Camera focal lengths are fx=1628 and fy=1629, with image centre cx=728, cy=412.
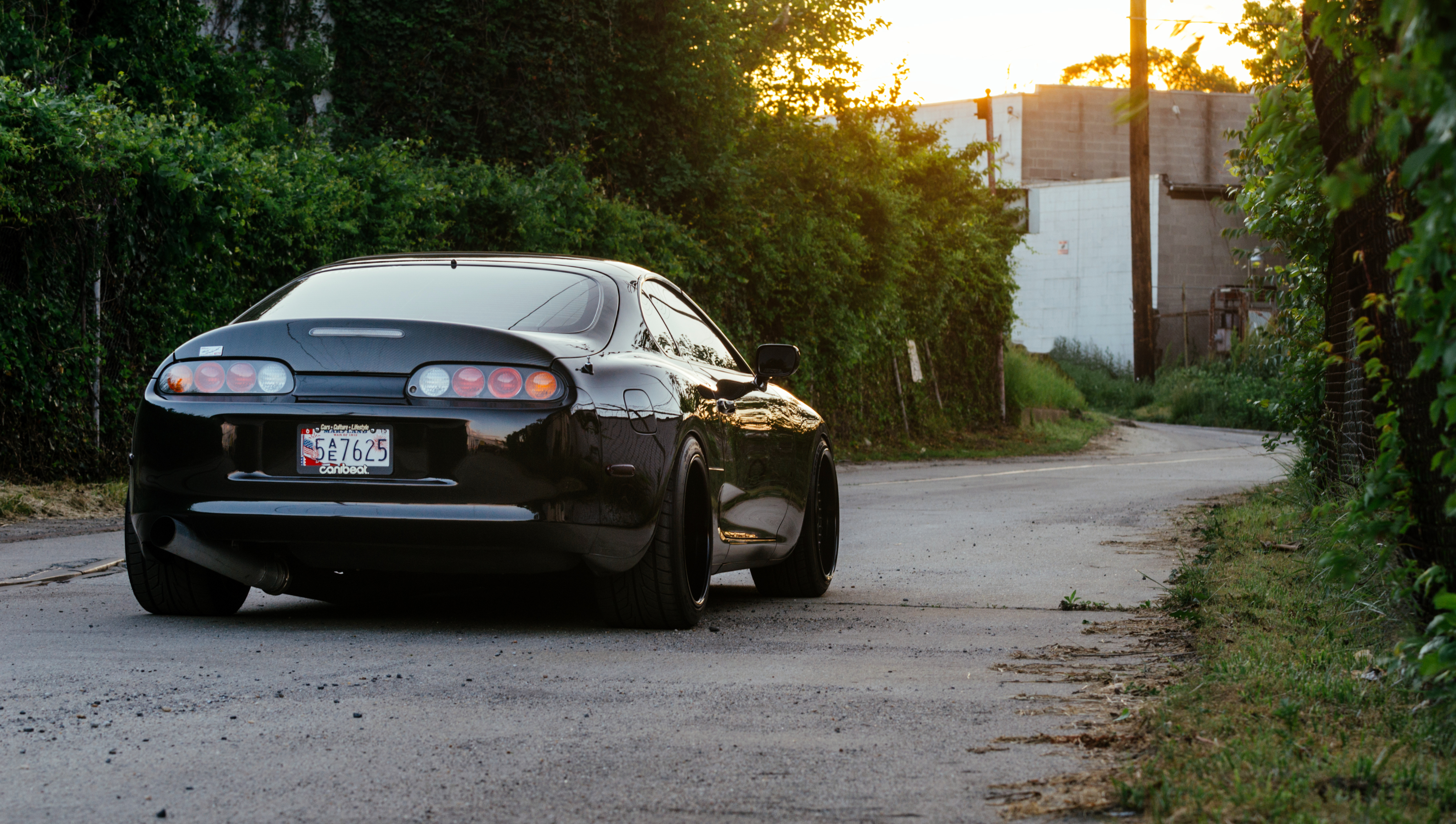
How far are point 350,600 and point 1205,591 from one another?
3.72 meters

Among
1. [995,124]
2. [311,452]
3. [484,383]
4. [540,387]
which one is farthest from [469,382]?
[995,124]

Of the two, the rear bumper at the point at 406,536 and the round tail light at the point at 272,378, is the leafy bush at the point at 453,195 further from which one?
the rear bumper at the point at 406,536

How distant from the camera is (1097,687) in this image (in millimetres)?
4934

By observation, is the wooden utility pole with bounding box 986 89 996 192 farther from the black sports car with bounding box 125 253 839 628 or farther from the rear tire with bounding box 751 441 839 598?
the black sports car with bounding box 125 253 839 628

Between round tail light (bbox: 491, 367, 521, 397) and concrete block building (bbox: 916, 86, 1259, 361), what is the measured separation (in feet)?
131

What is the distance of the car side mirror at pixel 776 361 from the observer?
761 cm

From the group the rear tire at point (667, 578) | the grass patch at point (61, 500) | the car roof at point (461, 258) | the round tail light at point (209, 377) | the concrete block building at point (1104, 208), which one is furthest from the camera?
the concrete block building at point (1104, 208)

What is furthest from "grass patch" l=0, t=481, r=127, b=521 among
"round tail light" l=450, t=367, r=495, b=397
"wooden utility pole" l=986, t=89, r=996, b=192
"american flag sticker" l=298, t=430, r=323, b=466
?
"wooden utility pole" l=986, t=89, r=996, b=192

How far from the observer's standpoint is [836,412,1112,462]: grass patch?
1005 inches

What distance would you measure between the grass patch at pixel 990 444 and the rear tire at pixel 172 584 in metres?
17.8

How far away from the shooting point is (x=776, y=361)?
7.63 m

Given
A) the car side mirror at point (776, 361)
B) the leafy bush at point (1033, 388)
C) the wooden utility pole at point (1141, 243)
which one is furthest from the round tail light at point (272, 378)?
the wooden utility pole at point (1141, 243)

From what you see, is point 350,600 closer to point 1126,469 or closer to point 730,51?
point 1126,469

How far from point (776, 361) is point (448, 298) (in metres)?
1.82
